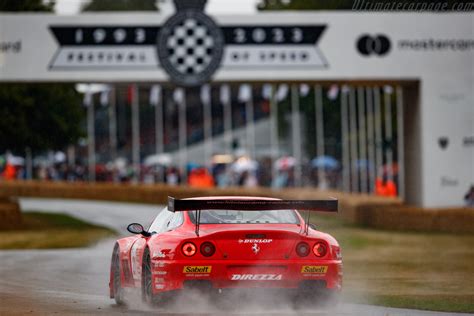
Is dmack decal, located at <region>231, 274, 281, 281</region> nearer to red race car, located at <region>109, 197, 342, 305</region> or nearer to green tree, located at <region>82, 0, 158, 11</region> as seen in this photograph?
red race car, located at <region>109, 197, 342, 305</region>

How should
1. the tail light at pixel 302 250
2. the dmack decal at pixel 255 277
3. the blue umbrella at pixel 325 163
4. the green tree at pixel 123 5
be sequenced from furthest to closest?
the green tree at pixel 123 5, the blue umbrella at pixel 325 163, the tail light at pixel 302 250, the dmack decal at pixel 255 277

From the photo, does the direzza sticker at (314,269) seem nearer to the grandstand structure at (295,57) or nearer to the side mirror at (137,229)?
the side mirror at (137,229)

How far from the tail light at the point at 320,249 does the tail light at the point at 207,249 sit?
85cm

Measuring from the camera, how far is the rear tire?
12.1 m

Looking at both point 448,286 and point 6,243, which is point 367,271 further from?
point 6,243

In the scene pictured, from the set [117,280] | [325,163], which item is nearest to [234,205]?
[117,280]

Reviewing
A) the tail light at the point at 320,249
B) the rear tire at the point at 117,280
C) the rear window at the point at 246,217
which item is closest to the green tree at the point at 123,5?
the rear tire at the point at 117,280

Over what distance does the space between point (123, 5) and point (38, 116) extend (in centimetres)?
6356

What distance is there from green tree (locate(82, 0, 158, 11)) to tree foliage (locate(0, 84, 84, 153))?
193 feet

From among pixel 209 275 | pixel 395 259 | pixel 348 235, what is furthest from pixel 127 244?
pixel 348 235

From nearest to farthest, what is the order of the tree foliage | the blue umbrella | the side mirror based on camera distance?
1. the side mirror
2. the tree foliage
3. the blue umbrella

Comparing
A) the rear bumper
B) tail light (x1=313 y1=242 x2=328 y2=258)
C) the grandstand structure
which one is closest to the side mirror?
the rear bumper

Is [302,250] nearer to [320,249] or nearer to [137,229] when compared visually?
[320,249]

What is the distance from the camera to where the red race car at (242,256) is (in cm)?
1040
